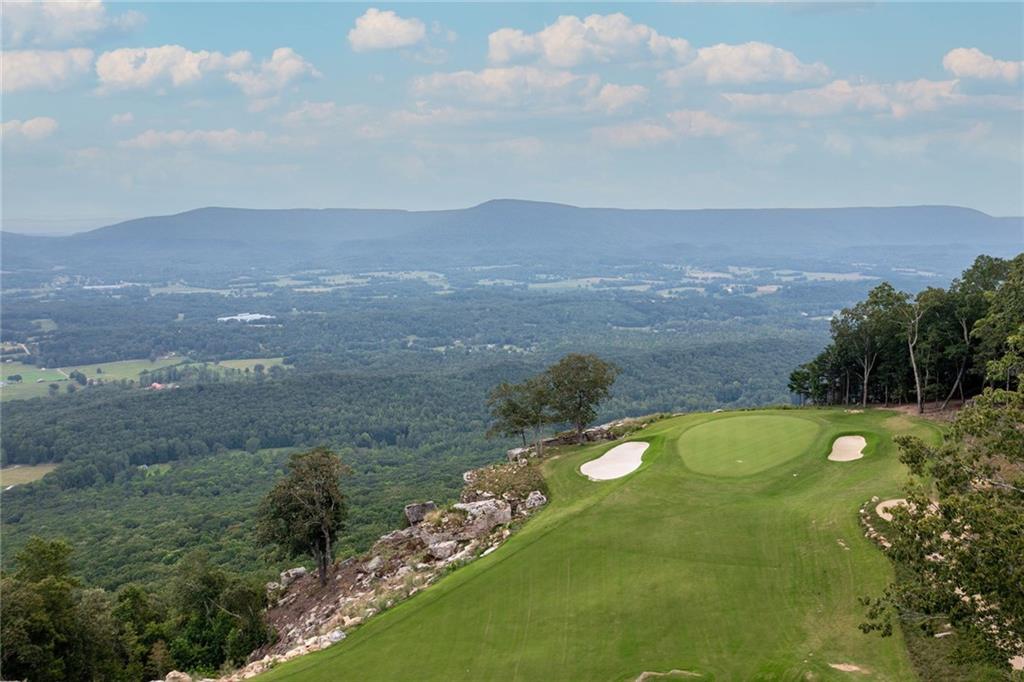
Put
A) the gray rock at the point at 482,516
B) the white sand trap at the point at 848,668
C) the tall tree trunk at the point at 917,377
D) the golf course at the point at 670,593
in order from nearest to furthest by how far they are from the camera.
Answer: the white sand trap at the point at 848,668 < the golf course at the point at 670,593 < the gray rock at the point at 482,516 < the tall tree trunk at the point at 917,377

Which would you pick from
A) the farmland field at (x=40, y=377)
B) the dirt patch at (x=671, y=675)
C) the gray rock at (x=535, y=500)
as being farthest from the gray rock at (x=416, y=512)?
the farmland field at (x=40, y=377)

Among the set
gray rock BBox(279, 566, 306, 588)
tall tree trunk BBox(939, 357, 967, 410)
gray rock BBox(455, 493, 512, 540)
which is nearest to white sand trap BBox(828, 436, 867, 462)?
tall tree trunk BBox(939, 357, 967, 410)

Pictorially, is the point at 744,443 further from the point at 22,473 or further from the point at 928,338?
the point at 22,473

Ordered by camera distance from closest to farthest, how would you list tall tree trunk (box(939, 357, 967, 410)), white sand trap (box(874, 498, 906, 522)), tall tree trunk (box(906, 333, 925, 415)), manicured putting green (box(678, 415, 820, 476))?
white sand trap (box(874, 498, 906, 522)) < manicured putting green (box(678, 415, 820, 476)) < tall tree trunk (box(939, 357, 967, 410)) < tall tree trunk (box(906, 333, 925, 415))

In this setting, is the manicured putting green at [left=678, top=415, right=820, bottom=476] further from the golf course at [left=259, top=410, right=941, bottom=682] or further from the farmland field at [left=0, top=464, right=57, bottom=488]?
the farmland field at [left=0, top=464, right=57, bottom=488]

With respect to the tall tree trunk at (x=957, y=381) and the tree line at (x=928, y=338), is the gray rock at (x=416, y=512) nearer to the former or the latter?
the tree line at (x=928, y=338)
